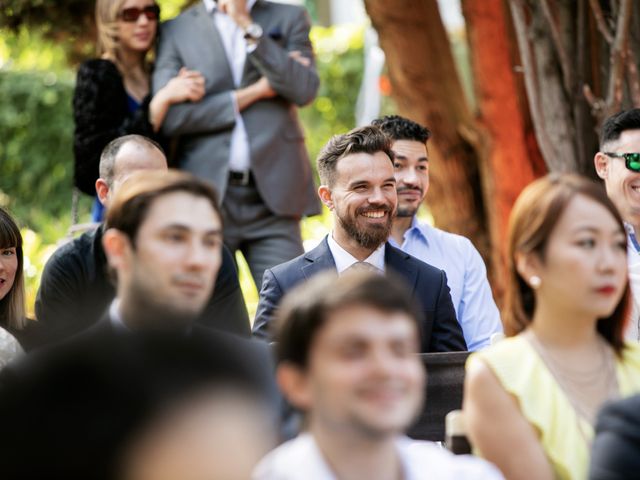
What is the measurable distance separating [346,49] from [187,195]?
1163cm

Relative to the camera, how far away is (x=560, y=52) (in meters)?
5.82

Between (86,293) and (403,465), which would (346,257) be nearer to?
(86,293)

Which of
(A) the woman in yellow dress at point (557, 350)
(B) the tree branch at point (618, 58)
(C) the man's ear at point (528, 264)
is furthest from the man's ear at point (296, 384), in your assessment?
(B) the tree branch at point (618, 58)

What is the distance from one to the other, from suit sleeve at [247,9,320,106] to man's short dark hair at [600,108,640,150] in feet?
5.16

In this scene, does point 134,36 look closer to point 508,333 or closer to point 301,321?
point 508,333

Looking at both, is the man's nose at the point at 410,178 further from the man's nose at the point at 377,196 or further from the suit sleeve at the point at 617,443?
the suit sleeve at the point at 617,443

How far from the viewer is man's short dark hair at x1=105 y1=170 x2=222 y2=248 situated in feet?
9.11

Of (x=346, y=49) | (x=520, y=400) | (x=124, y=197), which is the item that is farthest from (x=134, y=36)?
(x=346, y=49)

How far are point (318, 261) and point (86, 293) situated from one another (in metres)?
0.86

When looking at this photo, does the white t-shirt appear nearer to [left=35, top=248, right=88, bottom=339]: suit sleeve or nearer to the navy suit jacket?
the navy suit jacket

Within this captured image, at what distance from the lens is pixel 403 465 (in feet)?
8.02

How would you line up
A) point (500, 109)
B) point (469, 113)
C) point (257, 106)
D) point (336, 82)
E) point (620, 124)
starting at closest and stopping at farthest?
1. point (620, 124)
2. point (257, 106)
3. point (500, 109)
4. point (469, 113)
5. point (336, 82)

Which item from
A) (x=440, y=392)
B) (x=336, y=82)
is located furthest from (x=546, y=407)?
(x=336, y=82)

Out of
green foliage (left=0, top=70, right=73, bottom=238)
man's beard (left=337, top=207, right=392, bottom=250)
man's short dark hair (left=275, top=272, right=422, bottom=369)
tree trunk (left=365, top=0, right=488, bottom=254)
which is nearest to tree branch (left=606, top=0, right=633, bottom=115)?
tree trunk (left=365, top=0, right=488, bottom=254)
